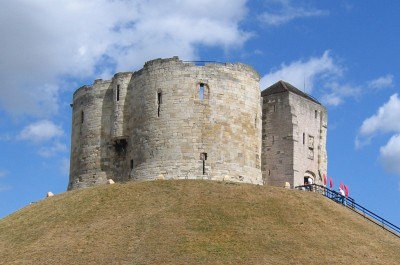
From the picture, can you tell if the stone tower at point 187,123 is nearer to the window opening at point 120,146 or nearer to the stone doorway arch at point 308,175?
the window opening at point 120,146

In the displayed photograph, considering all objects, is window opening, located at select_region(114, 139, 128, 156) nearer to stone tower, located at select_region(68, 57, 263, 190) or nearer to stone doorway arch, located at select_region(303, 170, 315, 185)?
stone tower, located at select_region(68, 57, 263, 190)

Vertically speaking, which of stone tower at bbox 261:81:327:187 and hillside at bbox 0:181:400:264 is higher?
stone tower at bbox 261:81:327:187

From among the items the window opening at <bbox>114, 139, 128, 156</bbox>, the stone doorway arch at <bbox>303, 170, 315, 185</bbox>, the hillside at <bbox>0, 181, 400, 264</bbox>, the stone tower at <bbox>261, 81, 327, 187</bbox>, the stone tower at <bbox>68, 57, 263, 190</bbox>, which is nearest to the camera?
the hillside at <bbox>0, 181, 400, 264</bbox>

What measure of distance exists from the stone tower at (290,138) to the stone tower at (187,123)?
2149 millimetres

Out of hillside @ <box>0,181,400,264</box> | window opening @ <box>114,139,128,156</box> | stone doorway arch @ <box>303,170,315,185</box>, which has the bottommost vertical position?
hillside @ <box>0,181,400,264</box>

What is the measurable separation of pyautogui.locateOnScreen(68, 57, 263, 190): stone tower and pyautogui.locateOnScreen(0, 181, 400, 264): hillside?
12.0 feet

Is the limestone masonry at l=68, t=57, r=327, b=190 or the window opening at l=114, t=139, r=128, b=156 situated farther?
the window opening at l=114, t=139, r=128, b=156

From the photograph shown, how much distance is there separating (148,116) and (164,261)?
17.7 meters

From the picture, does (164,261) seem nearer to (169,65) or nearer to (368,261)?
(368,261)

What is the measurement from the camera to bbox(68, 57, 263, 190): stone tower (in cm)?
4844

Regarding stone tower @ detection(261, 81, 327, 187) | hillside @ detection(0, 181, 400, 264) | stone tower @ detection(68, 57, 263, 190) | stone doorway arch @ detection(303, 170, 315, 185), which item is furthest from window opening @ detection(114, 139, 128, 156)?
stone doorway arch @ detection(303, 170, 315, 185)

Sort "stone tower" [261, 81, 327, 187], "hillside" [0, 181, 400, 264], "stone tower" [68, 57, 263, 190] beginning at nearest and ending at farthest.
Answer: "hillside" [0, 181, 400, 264]
"stone tower" [68, 57, 263, 190]
"stone tower" [261, 81, 327, 187]

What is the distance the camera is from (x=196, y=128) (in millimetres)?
48625

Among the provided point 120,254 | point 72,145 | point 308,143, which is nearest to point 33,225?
point 120,254
